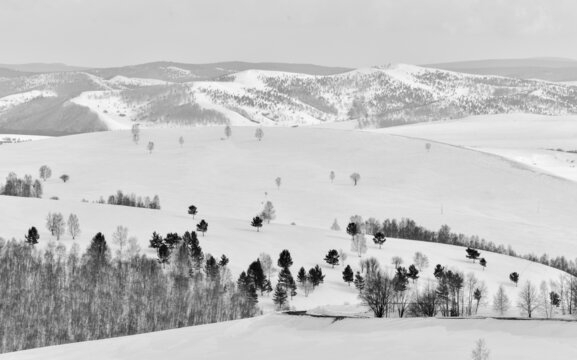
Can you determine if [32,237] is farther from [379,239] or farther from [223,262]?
[379,239]

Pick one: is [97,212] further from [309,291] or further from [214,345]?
[214,345]

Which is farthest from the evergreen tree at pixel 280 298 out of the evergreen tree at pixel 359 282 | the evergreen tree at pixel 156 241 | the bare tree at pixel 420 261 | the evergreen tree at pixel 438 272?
the bare tree at pixel 420 261

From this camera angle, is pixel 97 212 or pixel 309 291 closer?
pixel 309 291

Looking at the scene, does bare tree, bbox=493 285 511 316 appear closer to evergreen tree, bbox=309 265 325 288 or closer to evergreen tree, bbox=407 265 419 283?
evergreen tree, bbox=407 265 419 283

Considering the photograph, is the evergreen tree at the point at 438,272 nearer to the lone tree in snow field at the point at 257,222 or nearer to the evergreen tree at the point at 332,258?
the evergreen tree at the point at 332,258

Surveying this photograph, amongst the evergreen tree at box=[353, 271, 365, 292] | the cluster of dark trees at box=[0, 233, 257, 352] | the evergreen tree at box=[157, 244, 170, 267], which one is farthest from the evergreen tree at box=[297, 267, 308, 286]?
the evergreen tree at box=[157, 244, 170, 267]

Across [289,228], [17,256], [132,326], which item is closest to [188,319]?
[132,326]
